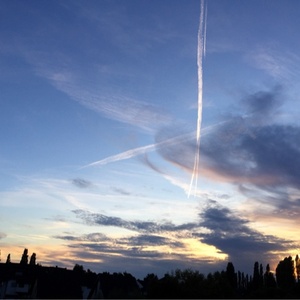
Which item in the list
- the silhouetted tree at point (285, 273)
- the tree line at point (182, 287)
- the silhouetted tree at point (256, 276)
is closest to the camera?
the tree line at point (182, 287)

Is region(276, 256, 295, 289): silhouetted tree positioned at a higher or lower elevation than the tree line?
higher

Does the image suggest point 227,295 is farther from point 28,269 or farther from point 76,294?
point 28,269

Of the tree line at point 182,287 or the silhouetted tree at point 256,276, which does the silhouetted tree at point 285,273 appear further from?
the tree line at point 182,287

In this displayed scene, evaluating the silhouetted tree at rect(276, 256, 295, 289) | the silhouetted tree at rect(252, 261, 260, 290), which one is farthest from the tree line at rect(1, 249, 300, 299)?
the silhouetted tree at rect(252, 261, 260, 290)

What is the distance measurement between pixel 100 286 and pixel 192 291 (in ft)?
86.2

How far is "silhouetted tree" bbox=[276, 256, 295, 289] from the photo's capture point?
130 m

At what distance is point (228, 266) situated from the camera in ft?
454

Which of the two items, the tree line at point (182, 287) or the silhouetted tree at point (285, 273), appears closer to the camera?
the tree line at point (182, 287)

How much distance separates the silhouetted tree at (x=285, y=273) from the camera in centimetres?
12952

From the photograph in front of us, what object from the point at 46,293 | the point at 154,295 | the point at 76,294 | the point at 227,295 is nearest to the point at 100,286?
the point at 76,294

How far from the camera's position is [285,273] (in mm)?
133750

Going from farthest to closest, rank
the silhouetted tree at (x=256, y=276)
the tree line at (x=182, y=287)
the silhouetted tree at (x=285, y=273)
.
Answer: the silhouetted tree at (x=256, y=276), the silhouetted tree at (x=285, y=273), the tree line at (x=182, y=287)

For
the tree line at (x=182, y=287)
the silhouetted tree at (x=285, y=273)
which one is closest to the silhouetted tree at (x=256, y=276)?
the silhouetted tree at (x=285, y=273)

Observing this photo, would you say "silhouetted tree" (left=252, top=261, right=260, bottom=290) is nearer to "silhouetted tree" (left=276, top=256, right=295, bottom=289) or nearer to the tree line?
"silhouetted tree" (left=276, top=256, right=295, bottom=289)
